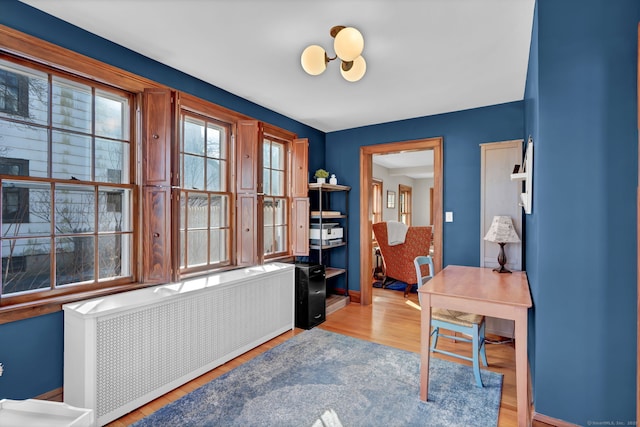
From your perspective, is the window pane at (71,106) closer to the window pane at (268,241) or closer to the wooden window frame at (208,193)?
the wooden window frame at (208,193)

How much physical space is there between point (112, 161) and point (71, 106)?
1.38ft

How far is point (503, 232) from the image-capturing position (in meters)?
2.84

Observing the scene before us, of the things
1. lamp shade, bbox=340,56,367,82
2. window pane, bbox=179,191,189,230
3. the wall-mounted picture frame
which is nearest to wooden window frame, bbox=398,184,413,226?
the wall-mounted picture frame

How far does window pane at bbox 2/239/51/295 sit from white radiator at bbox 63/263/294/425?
26cm

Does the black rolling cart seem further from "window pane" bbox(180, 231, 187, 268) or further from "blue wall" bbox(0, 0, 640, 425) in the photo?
"blue wall" bbox(0, 0, 640, 425)

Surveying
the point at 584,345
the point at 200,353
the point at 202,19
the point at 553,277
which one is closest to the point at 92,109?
the point at 202,19

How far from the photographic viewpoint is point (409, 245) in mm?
5027

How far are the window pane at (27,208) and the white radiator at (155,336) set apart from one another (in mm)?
524

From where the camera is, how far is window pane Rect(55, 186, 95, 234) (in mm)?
2082

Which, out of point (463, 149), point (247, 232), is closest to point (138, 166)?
point (247, 232)

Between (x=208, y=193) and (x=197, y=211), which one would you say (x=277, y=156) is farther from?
(x=197, y=211)

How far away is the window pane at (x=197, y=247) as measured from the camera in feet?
9.50

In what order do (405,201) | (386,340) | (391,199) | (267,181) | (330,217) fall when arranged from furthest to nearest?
(405,201), (391,199), (330,217), (267,181), (386,340)

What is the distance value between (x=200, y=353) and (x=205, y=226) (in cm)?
112
